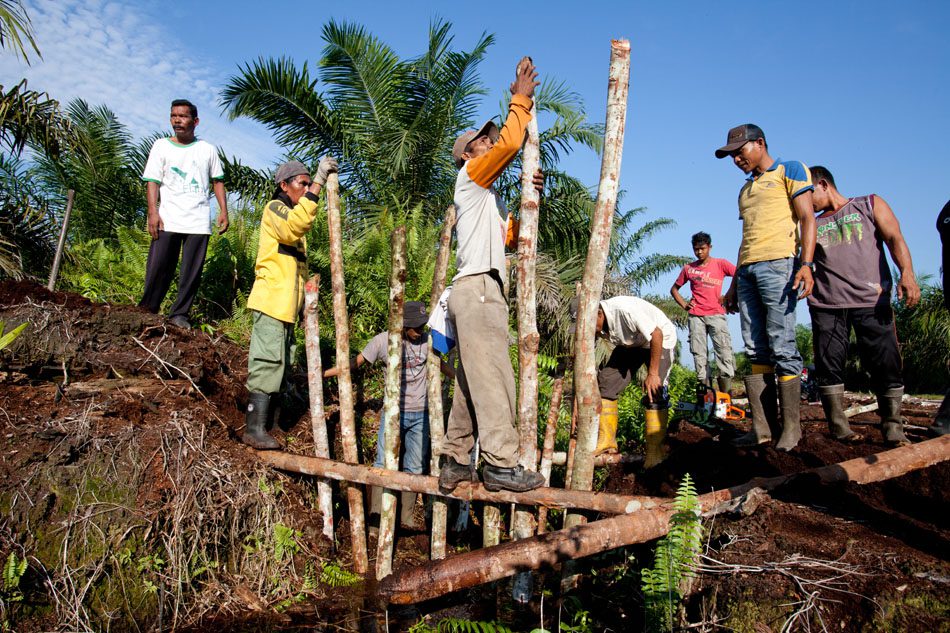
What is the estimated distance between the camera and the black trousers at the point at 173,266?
5.52 m

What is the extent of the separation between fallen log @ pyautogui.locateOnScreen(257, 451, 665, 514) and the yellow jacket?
113 centimetres

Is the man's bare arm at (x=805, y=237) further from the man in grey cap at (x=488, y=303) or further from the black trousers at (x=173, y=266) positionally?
the black trousers at (x=173, y=266)

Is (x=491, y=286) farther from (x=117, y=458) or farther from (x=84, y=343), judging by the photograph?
(x=84, y=343)

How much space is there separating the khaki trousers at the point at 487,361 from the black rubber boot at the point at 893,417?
3234 millimetres

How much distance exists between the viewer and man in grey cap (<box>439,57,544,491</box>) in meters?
3.38

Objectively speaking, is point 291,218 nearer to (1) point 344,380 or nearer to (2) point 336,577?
(1) point 344,380

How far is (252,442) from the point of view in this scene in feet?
14.7

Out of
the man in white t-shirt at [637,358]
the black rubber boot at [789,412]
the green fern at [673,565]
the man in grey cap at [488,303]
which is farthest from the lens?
the man in white t-shirt at [637,358]

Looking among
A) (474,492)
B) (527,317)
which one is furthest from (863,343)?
(474,492)

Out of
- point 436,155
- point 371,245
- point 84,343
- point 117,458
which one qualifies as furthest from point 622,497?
point 436,155

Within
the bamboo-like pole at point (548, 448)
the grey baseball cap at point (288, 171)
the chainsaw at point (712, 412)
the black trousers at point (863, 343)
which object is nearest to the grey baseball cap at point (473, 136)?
the grey baseball cap at point (288, 171)

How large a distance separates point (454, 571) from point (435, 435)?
1496 mm

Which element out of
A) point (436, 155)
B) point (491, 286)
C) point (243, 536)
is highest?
point (436, 155)

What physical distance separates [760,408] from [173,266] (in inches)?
213
